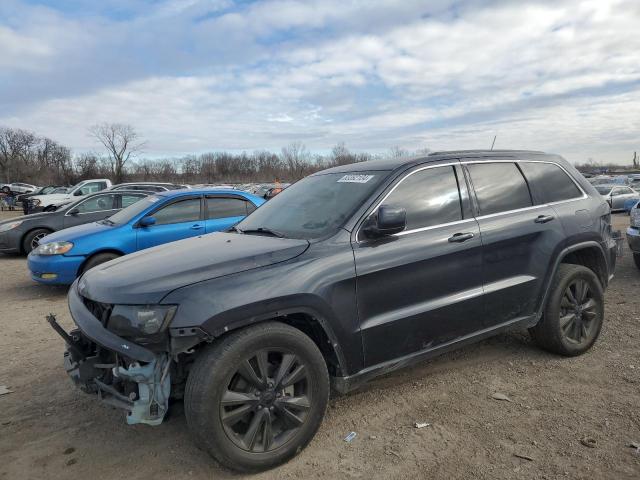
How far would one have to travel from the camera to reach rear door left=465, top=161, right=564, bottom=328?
3.66 meters

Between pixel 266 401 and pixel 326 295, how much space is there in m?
0.72

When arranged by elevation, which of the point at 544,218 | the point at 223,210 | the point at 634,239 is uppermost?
the point at 544,218

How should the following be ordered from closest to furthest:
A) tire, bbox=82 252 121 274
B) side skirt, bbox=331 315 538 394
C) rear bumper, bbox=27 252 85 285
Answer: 1. side skirt, bbox=331 315 538 394
2. rear bumper, bbox=27 252 85 285
3. tire, bbox=82 252 121 274

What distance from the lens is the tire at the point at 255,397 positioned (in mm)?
2547

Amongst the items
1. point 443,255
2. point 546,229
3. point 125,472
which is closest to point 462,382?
point 443,255

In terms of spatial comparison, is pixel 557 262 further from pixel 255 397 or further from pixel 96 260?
pixel 96 260

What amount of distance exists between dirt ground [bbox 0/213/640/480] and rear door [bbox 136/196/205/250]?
2.85 m

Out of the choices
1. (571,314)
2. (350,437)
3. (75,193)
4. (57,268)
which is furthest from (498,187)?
(75,193)

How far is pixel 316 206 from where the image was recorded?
3615 mm

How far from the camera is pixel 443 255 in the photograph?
11.1ft

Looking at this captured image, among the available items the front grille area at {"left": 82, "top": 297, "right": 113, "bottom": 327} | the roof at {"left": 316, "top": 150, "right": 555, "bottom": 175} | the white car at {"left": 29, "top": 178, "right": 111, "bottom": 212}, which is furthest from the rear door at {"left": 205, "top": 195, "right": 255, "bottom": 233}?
the white car at {"left": 29, "top": 178, "right": 111, "bottom": 212}

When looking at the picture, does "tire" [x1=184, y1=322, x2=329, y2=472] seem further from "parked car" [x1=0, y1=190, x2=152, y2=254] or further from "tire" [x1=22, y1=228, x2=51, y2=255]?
"tire" [x1=22, y1=228, x2=51, y2=255]

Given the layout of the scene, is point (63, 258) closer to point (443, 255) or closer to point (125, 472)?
point (125, 472)

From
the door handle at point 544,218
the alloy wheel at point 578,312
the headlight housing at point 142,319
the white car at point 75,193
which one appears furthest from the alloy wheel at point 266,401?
the white car at point 75,193
